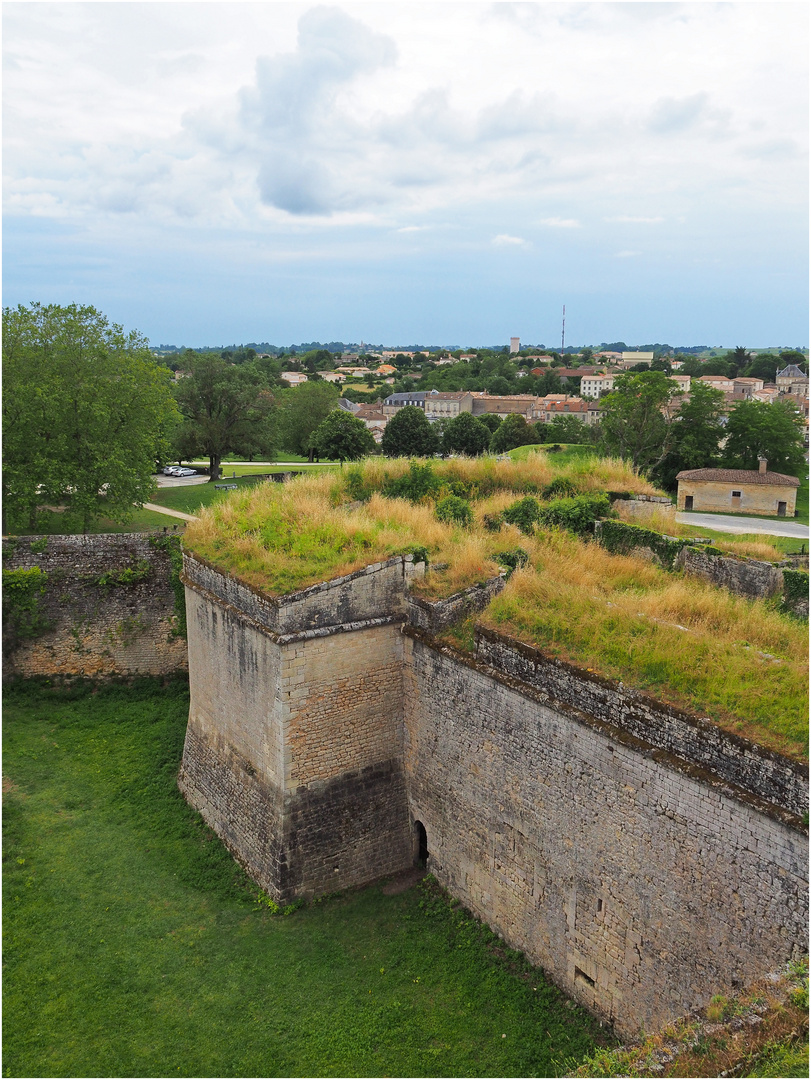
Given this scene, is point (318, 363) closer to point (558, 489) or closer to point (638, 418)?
point (638, 418)

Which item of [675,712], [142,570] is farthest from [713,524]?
[675,712]

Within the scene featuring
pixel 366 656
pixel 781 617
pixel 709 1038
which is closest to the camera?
pixel 709 1038

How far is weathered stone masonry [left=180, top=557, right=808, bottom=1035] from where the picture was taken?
7.11 meters

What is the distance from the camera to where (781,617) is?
9.88 meters

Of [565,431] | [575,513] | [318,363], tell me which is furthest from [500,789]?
[318,363]

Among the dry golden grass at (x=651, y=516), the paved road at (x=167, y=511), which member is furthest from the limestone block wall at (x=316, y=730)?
the paved road at (x=167, y=511)

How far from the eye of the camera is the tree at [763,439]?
40.8 m

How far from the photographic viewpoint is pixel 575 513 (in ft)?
48.9

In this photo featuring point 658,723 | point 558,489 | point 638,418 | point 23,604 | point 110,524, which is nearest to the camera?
point 658,723

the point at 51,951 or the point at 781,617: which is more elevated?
the point at 781,617

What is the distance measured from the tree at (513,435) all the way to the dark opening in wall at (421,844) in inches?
1716

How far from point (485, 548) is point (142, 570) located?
9.67 metres

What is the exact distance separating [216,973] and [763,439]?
40.0 m

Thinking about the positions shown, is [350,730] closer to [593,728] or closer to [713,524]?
[593,728]
